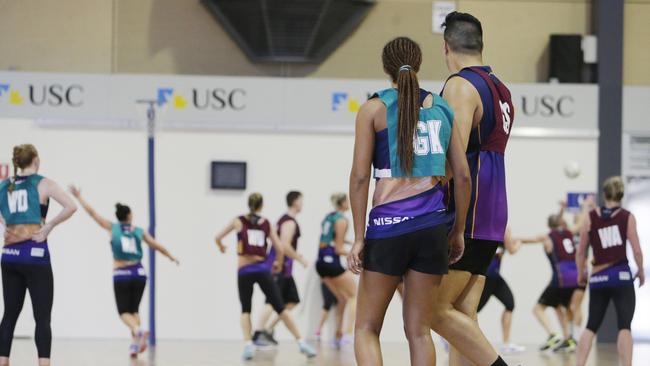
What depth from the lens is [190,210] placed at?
47.0ft

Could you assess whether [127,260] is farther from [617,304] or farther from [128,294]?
[617,304]

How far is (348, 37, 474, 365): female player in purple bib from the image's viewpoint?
15.5 feet

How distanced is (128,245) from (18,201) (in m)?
3.59

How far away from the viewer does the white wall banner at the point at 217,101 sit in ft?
46.8

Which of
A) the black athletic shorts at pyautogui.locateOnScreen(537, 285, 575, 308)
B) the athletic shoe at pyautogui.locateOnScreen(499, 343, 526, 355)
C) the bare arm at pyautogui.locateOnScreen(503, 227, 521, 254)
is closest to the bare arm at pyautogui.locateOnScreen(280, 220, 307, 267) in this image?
the bare arm at pyautogui.locateOnScreen(503, 227, 521, 254)

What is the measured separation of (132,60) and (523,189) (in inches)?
218

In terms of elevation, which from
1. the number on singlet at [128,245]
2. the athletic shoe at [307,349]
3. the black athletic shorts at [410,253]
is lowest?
the athletic shoe at [307,349]

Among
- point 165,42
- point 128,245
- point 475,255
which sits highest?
point 165,42

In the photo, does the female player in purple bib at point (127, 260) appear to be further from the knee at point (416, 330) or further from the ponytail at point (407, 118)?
the ponytail at point (407, 118)

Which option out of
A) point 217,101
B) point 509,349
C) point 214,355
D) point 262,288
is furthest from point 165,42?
point 509,349

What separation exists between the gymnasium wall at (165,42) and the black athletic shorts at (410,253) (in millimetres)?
9955

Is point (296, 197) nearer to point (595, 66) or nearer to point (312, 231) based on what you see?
point (312, 231)

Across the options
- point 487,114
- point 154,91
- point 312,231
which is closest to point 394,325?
point 312,231

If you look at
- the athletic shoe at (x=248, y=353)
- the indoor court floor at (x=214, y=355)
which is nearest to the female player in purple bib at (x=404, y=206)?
the indoor court floor at (x=214, y=355)
